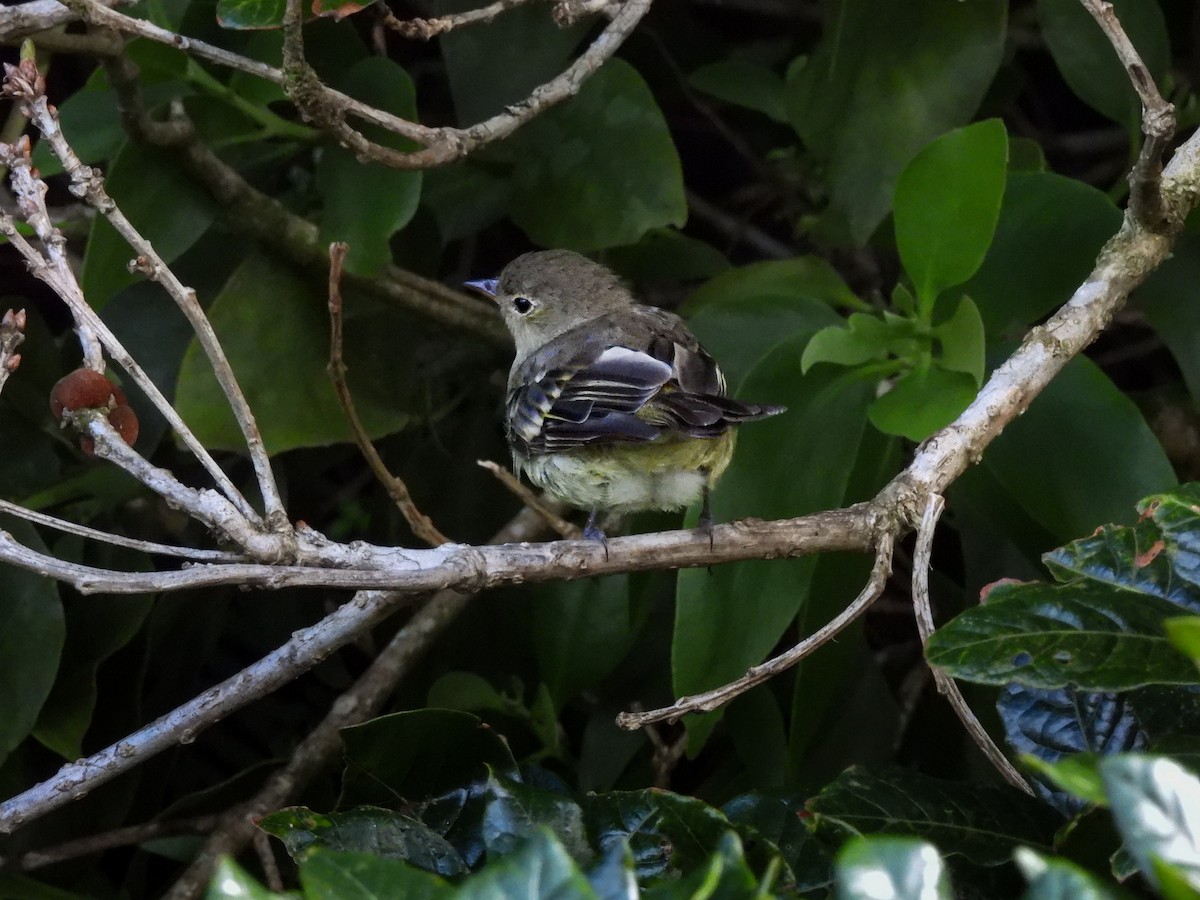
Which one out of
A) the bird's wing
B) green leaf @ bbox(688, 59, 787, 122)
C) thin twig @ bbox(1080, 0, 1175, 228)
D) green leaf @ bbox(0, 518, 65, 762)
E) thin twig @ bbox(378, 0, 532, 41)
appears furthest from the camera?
green leaf @ bbox(688, 59, 787, 122)

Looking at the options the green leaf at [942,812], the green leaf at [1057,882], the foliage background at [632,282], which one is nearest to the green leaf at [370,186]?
the foliage background at [632,282]

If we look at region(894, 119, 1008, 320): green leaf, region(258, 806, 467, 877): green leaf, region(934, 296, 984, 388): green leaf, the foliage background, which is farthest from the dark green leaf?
region(894, 119, 1008, 320): green leaf

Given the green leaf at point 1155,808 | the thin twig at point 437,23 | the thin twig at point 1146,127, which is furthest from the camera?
the thin twig at point 437,23

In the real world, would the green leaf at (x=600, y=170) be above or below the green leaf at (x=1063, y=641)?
above

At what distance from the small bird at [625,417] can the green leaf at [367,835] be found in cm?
46

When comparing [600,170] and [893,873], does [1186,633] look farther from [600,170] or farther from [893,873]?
[600,170]

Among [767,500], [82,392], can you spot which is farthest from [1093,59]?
[82,392]

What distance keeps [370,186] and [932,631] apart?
965mm

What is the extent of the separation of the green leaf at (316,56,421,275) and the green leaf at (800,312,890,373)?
1.82ft

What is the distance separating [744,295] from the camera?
1.74 metres

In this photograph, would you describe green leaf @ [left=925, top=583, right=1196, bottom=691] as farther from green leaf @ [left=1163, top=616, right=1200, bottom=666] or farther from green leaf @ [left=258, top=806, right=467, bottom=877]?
green leaf @ [left=258, top=806, right=467, bottom=877]

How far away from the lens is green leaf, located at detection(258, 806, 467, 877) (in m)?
1.00

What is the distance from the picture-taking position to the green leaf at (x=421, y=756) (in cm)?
119

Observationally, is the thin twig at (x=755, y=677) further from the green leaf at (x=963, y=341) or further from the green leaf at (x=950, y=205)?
the green leaf at (x=950, y=205)
